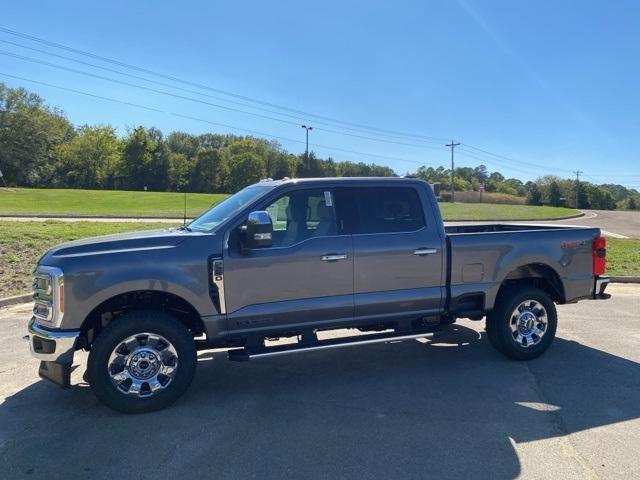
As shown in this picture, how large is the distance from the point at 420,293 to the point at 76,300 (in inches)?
125

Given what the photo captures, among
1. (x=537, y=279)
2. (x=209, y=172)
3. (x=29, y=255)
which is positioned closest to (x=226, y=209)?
(x=537, y=279)

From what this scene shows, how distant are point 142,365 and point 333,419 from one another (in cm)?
168

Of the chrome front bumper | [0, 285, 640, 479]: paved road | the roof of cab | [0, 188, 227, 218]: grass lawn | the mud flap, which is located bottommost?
[0, 285, 640, 479]: paved road

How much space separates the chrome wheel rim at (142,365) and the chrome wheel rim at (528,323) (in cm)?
363

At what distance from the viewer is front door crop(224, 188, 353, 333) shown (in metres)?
4.61

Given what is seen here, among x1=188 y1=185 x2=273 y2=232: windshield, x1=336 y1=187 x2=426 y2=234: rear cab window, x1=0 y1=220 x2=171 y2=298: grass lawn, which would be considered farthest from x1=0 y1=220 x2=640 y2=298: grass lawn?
x1=336 y1=187 x2=426 y2=234: rear cab window

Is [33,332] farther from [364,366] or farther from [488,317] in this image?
[488,317]

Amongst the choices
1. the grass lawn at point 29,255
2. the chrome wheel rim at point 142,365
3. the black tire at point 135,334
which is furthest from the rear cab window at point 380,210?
the grass lawn at point 29,255

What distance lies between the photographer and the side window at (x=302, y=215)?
16.0ft

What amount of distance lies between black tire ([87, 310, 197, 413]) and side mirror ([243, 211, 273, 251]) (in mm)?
963

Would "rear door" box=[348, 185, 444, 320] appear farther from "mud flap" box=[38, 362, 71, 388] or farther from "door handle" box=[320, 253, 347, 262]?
"mud flap" box=[38, 362, 71, 388]

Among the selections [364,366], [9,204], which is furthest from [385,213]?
[9,204]

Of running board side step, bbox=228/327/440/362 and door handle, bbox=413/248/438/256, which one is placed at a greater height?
door handle, bbox=413/248/438/256

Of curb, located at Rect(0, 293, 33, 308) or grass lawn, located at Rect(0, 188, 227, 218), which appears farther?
grass lawn, located at Rect(0, 188, 227, 218)
